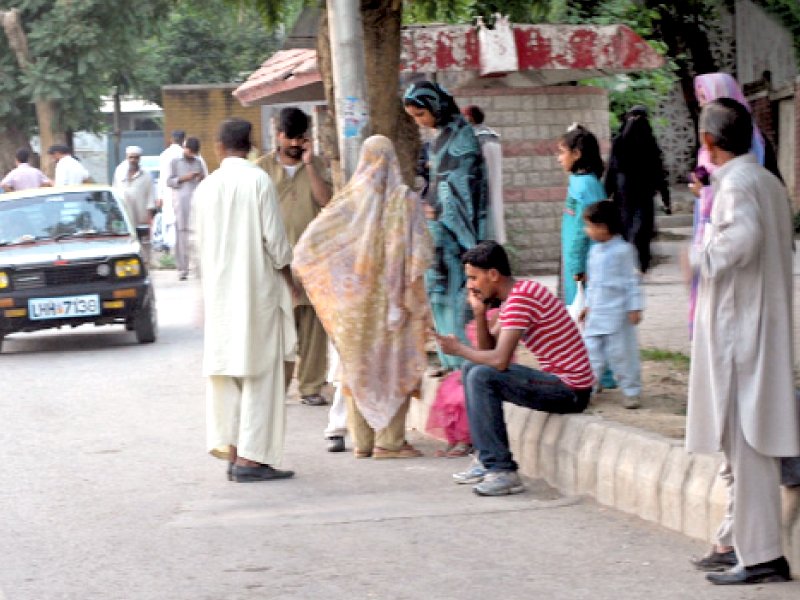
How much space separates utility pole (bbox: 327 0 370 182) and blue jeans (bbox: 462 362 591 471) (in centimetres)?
218

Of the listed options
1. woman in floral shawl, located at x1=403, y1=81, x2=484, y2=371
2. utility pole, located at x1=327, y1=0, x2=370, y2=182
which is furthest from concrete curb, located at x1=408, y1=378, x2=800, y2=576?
utility pole, located at x1=327, y1=0, x2=370, y2=182

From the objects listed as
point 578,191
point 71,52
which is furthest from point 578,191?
point 71,52

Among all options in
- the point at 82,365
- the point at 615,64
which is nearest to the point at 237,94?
the point at 615,64

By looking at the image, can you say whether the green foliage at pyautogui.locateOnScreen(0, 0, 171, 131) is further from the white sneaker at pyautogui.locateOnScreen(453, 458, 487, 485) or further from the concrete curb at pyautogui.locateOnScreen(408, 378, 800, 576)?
the white sneaker at pyautogui.locateOnScreen(453, 458, 487, 485)

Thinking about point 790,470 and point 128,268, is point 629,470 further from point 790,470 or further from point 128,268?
point 128,268

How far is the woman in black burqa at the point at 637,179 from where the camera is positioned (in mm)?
9945

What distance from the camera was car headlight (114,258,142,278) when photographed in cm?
1458

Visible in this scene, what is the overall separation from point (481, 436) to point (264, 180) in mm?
1836

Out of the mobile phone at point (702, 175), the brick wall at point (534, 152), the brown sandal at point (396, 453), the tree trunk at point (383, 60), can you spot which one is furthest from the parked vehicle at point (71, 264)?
the mobile phone at point (702, 175)

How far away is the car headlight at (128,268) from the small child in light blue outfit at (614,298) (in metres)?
6.75

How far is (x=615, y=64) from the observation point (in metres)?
17.2

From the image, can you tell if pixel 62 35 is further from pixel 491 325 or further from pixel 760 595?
pixel 760 595

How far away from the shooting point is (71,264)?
14.4 meters

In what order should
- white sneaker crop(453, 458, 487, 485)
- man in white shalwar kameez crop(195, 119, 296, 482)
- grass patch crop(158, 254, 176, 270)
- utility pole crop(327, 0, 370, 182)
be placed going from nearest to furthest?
white sneaker crop(453, 458, 487, 485) < man in white shalwar kameez crop(195, 119, 296, 482) < utility pole crop(327, 0, 370, 182) < grass patch crop(158, 254, 176, 270)
